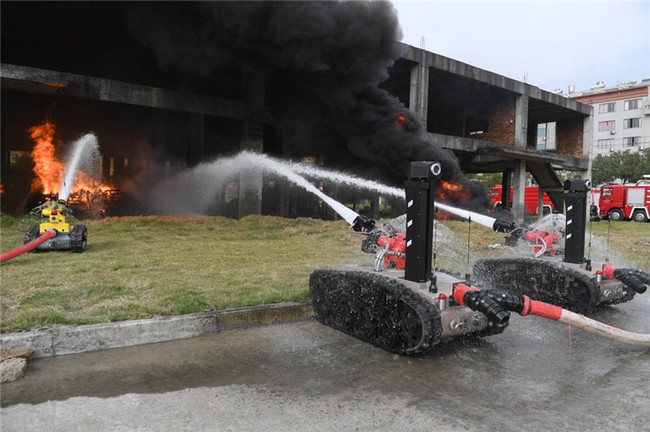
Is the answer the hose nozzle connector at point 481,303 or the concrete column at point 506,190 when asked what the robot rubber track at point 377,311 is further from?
the concrete column at point 506,190

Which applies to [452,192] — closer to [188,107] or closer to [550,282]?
[188,107]

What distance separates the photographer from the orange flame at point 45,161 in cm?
2270

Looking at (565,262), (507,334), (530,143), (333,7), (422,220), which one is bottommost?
(507,334)

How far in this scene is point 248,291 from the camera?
676cm

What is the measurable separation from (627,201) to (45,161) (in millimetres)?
33154

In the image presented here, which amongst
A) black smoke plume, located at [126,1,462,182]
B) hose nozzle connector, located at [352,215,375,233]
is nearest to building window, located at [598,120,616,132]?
black smoke plume, located at [126,1,462,182]

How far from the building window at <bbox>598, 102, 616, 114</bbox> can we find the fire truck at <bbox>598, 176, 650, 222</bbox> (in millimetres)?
37953

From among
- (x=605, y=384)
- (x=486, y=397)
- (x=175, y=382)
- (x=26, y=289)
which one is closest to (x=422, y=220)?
(x=486, y=397)

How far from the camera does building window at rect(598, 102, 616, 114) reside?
206 feet

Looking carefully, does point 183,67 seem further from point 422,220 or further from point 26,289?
point 422,220

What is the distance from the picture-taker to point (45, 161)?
75.0 feet

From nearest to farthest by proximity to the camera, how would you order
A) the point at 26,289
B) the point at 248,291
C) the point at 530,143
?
the point at 26,289
the point at 248,291
the point at 530,143

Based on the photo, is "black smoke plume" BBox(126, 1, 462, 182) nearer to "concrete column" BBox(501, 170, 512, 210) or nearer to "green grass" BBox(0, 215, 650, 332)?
"green grass" BBox(0, 215, 650, 332)

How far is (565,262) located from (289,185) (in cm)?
1797
